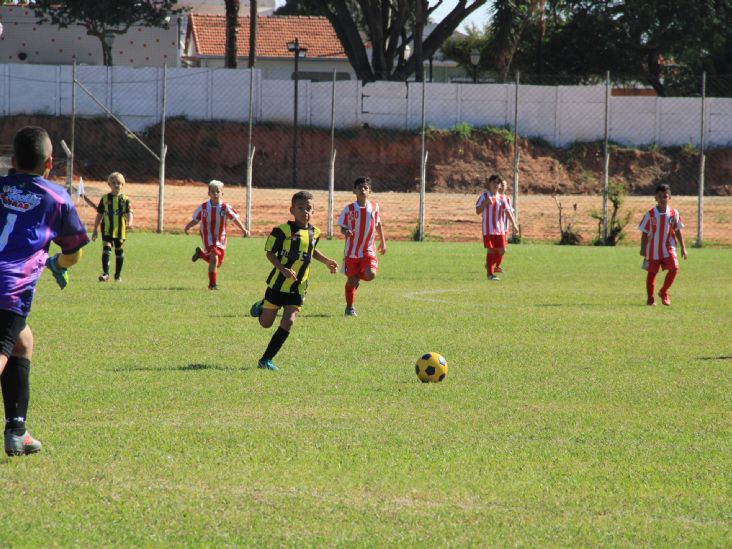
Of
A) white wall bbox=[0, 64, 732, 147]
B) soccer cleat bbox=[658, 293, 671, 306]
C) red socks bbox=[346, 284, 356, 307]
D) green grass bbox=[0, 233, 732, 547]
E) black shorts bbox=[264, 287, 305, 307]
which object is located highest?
white wall bbox=[0, 64, 732, 147]

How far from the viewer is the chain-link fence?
43281 millimetres

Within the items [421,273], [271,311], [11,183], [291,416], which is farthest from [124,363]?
[421,273]

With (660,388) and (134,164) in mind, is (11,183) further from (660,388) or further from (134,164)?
(134,164)

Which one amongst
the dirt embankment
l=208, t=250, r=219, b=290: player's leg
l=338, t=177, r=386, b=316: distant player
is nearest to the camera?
l=338, t=177, r=386, b=316: distant player

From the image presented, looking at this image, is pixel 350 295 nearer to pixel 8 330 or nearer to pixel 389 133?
pixel 8 330

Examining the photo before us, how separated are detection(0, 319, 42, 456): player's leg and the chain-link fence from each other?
118ft

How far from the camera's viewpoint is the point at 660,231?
1686cm

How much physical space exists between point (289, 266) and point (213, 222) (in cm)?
770

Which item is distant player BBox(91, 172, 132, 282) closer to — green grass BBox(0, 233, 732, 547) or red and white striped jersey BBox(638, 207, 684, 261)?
green grass BBox(0, 233, 732, 547)

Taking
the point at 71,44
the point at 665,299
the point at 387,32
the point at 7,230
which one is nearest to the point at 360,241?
the point at 665,299

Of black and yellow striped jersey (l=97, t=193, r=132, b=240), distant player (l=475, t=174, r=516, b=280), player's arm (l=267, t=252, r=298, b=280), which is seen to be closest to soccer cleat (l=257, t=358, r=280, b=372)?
player's arm (l=267, t=252, r=298, b=280)

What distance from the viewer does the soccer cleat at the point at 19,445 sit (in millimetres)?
6668

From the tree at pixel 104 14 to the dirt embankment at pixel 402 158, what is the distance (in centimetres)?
820

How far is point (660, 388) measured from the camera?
31.8ft
